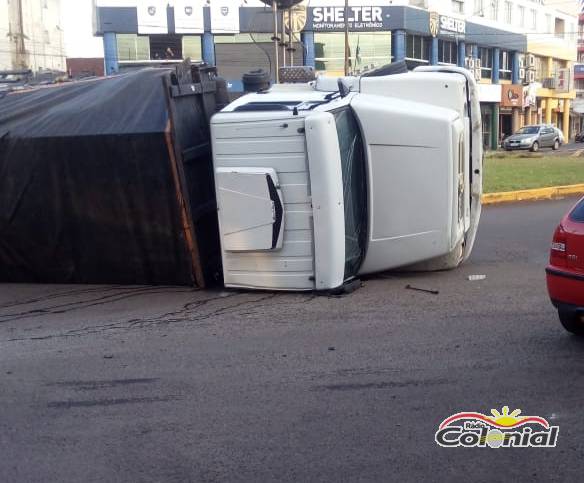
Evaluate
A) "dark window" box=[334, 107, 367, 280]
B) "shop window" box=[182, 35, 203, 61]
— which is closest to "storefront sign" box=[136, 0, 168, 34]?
"shop window" box=[182, 35, 203, 61]

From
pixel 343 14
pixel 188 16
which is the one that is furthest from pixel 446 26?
pixel 188 16

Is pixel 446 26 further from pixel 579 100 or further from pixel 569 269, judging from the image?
pixel 569 269

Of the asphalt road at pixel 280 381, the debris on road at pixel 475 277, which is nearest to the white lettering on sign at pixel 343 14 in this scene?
the debris on road at pixel 475 277

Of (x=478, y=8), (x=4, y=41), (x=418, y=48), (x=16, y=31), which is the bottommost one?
(x=418, y=48)

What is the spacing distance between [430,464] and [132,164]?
5.10 m

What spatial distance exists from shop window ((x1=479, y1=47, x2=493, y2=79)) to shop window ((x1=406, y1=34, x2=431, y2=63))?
763 cm

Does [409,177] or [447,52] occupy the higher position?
[447,52]

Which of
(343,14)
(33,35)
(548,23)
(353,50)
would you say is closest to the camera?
(343,14)

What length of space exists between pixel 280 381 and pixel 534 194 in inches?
486

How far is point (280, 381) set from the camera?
18.2ft

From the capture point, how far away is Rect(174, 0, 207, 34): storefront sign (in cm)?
4106

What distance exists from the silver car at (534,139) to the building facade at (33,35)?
25.2m

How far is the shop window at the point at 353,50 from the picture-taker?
4318 cm

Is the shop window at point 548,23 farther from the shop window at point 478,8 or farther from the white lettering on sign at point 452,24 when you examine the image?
the white lettering on sign at point 452,24
